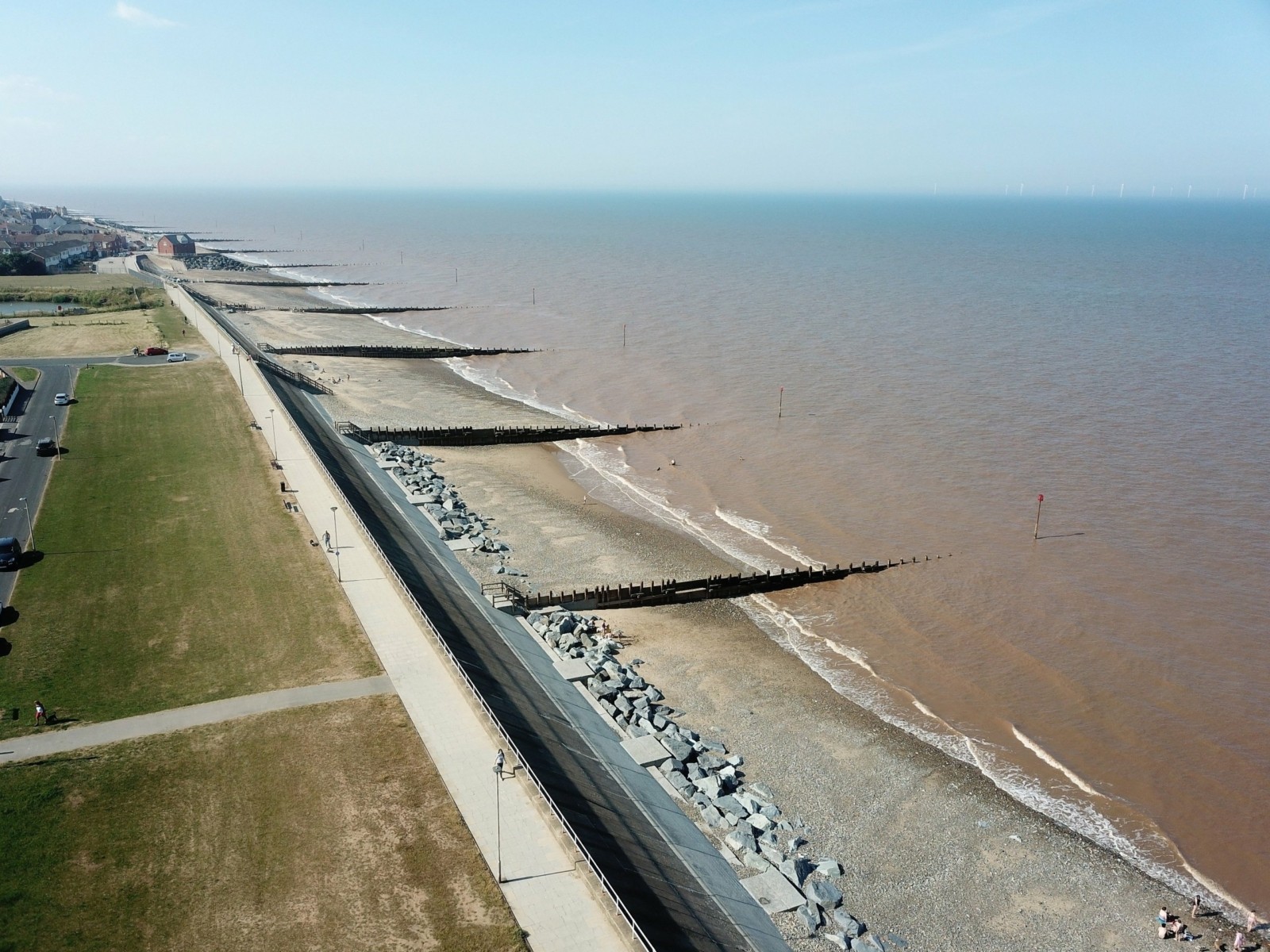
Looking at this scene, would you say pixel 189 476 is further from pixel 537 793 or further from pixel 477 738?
pixel 537 793

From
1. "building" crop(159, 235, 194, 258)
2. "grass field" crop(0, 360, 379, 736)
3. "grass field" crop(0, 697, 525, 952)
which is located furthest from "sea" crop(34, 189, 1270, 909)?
"building" crop(159, 235, 194, 258)

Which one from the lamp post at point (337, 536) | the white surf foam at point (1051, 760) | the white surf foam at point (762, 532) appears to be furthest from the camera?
the white surf foam at point (762, 532)

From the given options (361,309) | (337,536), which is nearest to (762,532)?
(337,536)

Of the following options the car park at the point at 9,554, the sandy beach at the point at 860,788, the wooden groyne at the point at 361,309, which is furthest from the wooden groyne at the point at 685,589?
the wooden groyne at the point at 361,309

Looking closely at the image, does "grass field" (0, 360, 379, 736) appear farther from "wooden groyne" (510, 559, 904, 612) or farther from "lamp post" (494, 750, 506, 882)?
"lamp post" (494, 750, 506, 882)

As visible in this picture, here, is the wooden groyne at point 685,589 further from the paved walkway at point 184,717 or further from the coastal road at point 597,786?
the paved walkway at point 184,717

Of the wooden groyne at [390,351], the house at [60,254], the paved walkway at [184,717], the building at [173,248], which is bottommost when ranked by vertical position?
the paved walkway at [184,717]

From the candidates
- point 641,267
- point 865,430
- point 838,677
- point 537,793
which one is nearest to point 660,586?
point 838,677
